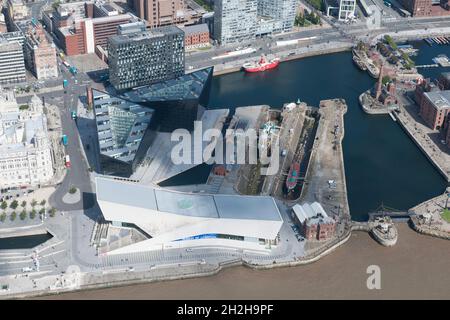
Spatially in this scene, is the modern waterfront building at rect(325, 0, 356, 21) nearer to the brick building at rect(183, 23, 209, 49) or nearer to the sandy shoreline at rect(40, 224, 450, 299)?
the brick building at rect(183, 23, 209, 49)

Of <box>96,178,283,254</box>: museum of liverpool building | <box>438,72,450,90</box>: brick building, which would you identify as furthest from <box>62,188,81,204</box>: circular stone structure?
<box>438,72,450,90</box>: brick building

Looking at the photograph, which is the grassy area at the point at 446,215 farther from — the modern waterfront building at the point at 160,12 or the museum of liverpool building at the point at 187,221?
the modern waterfront building at the point at 160,12

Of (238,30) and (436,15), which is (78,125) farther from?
(436,15)

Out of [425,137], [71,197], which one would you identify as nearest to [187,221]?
[71,197]

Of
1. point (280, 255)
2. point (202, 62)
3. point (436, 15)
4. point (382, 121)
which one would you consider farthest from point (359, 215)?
point (436, 15)

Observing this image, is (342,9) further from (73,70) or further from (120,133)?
(120,133)

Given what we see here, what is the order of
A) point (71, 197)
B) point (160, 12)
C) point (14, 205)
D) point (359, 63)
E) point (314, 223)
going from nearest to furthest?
point (314, 223)
point (14, 205)
point (71, 197)
point (359, 63)
point (160, 12)

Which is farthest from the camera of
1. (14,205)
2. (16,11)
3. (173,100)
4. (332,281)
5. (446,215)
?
(16,11)
